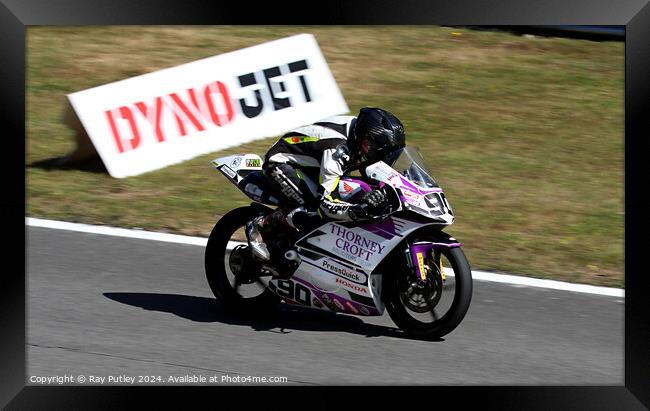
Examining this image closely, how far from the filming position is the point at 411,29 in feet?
52.1

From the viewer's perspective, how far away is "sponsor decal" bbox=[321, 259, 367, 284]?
7.42 metres

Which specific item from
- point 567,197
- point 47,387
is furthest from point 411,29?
point 47,387

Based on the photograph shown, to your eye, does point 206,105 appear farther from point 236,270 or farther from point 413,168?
point 413,168

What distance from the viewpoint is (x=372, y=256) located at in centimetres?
739

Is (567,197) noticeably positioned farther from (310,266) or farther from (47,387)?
(47,387)

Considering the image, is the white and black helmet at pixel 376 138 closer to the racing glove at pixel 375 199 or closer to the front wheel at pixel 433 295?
the racing glove at pixel 375 199

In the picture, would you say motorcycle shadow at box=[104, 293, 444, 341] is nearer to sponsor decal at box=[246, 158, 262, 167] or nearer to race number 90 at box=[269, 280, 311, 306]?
race number 90 at box=[269, 280, 311, 306]

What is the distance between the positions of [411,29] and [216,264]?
28.3ft

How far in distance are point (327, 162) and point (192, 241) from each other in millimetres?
2863

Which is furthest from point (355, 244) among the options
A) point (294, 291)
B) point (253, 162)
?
point (253, 162)

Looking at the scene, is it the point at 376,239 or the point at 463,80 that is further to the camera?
the point at 463,80

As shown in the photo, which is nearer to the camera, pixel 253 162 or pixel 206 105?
pixel 253 162

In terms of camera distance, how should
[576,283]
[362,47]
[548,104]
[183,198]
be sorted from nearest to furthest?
[576,283] < [183,198] < [548,104] < [362,47]

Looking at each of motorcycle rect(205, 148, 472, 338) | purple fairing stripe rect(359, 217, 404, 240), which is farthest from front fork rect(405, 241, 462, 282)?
purple fairing stripe rect(359, 217, 404, 240)
